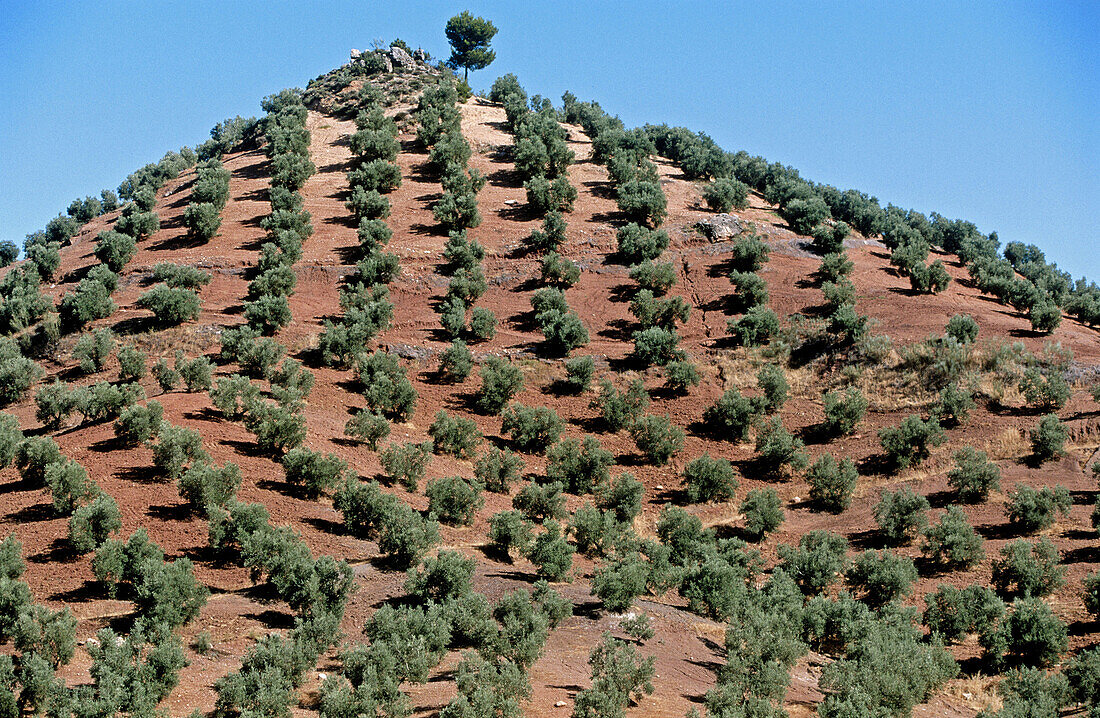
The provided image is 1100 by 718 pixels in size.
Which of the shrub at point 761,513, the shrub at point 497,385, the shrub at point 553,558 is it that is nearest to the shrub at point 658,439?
the shrub at point 761,513

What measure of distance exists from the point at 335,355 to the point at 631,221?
18035 mm

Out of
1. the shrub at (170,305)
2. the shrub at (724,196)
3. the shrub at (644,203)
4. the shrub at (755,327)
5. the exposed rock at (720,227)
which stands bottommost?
the shrub at (170,305)

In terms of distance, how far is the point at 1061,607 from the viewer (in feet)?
60.4

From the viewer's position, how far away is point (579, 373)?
3153 cm

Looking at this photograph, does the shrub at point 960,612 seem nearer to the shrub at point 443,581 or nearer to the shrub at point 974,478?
the shrub at point 974,478

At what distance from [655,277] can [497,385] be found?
10.7 meters

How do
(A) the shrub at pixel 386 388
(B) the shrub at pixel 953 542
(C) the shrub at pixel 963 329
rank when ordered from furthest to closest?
1. (C) the shrub at pixel 963 329
2. (A) the shrub at pixel 386 388
3. (B) the shrub at pixel 953 542

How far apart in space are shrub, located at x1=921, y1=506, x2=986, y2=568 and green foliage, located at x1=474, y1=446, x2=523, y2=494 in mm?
10920

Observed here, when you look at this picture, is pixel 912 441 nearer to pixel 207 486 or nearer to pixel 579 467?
pixel 579 467

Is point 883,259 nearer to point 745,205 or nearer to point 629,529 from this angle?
point 745,205

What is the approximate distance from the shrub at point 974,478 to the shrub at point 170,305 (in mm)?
26652

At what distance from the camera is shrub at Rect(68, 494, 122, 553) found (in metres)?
17.5

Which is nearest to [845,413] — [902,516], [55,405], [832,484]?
[832,484]

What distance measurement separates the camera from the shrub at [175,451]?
67.7 ft
